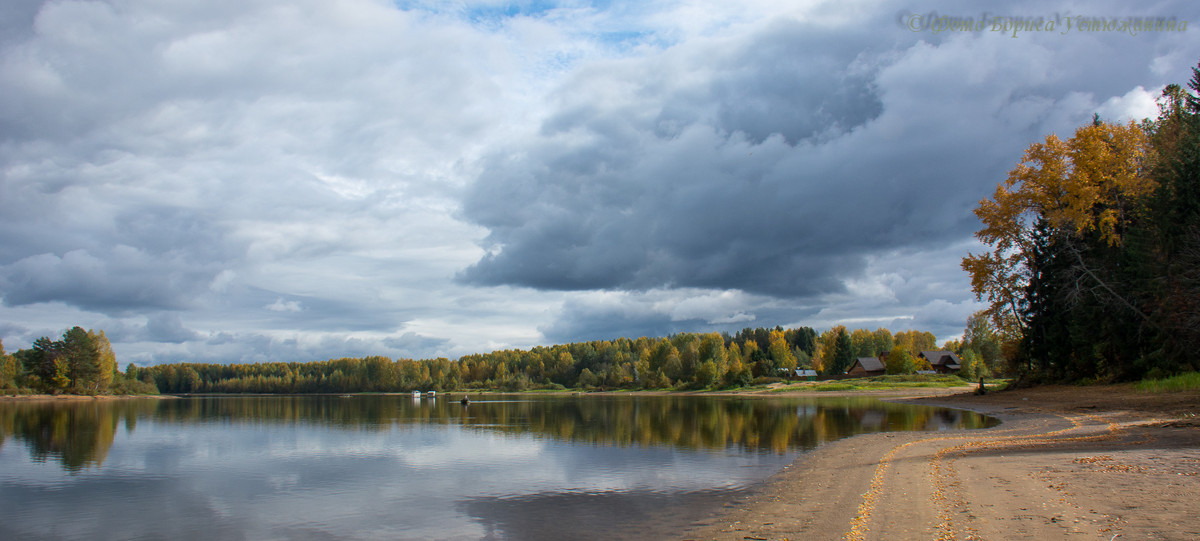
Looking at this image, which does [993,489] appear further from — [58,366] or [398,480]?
[58,366]

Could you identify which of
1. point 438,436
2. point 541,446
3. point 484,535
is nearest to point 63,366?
point 438,436

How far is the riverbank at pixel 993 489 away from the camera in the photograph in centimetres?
1179

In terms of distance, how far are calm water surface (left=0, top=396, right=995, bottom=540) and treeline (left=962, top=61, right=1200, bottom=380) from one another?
1316cm

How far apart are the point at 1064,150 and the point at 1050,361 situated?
65.2 ft

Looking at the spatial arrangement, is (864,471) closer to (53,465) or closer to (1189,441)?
(1189,441)

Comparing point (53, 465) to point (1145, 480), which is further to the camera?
point (53, 465)

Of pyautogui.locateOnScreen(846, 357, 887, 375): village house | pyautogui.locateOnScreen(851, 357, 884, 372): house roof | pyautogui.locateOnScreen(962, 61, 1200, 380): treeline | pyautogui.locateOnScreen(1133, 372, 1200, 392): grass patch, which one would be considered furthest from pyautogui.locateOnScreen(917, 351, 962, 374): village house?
pyautogui.locateOnScreen(1133, 372, 1200, 392): grass patch

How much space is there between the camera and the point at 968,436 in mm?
28391

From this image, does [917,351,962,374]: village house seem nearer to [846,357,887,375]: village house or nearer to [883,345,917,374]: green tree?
[846,357,887,375]: village house

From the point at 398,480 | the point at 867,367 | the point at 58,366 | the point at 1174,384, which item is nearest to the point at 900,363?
the point at 867,367

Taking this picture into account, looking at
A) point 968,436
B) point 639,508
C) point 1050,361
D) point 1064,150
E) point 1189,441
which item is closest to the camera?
point 639,508

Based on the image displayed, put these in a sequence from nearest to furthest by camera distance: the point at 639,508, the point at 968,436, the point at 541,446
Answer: the point at 639,508 < the point at 968,436 < the point at 541,446

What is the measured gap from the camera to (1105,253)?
49.5 m

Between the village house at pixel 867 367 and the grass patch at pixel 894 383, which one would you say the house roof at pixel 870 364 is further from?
the grass patch at pixel 894 383
